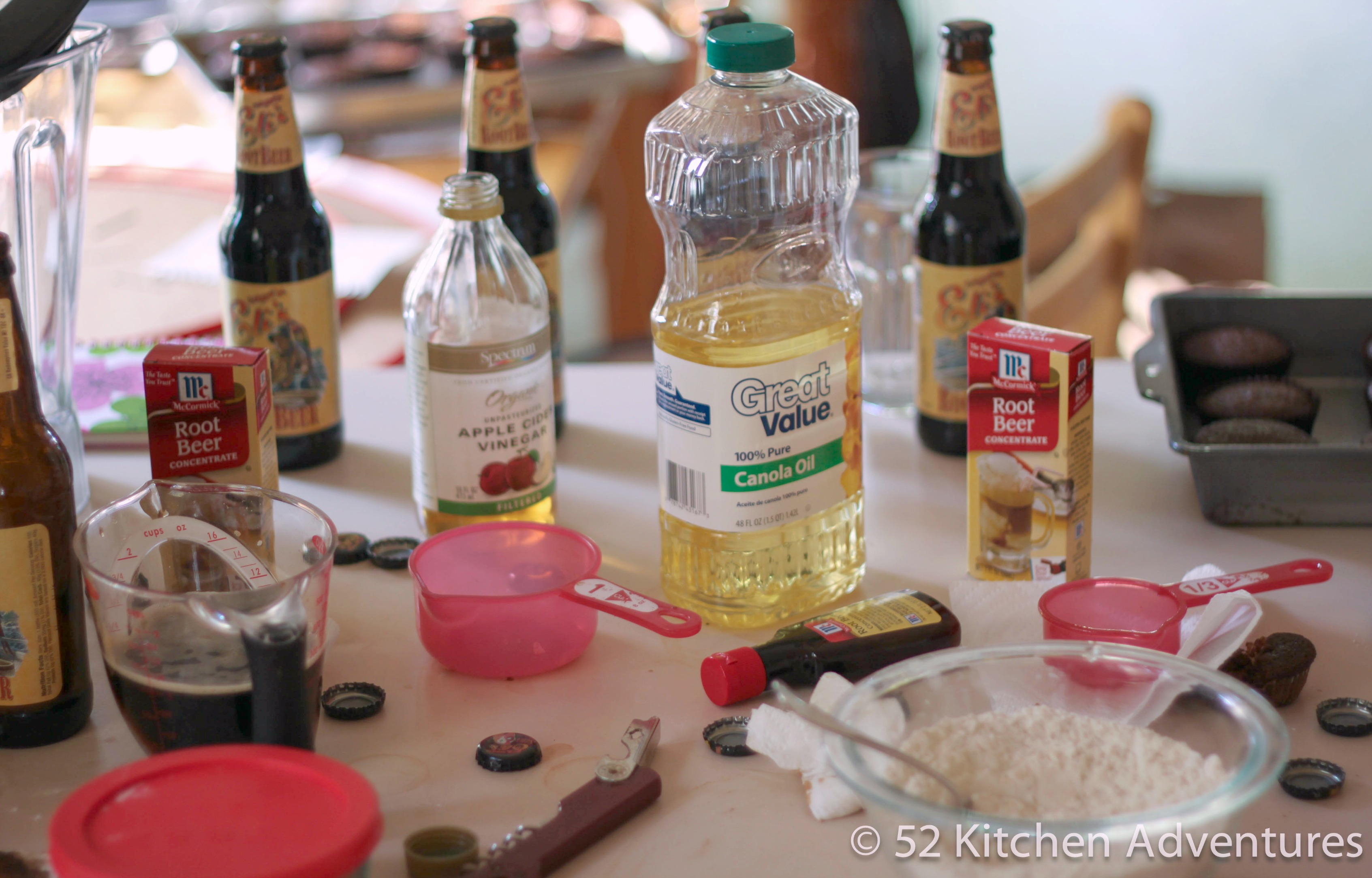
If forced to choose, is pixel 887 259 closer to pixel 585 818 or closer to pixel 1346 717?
pixel 1346 717

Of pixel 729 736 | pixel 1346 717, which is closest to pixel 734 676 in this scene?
pixel 729 736

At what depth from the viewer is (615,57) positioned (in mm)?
3172

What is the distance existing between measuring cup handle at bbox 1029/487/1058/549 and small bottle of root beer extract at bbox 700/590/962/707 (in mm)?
102

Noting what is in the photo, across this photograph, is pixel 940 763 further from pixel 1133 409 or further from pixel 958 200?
pixel 1133 409

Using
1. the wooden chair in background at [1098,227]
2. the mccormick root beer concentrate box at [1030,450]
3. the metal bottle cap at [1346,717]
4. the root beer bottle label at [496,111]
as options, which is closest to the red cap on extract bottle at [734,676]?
the mccormick root beer concentrate box at [1030,450]

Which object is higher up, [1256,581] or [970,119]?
[970,119]

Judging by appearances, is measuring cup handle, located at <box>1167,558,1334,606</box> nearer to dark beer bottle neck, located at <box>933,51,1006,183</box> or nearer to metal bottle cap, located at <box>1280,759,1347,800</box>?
metal bottle cap, located at <box>1280,759,1347,800</box>

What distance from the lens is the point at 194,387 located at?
874 mm

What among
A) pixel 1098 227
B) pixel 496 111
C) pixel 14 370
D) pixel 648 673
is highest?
pixel 496 111

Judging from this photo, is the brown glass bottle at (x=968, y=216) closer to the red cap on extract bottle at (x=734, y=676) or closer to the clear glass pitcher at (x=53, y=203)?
the red cap on extract bottle at (x=734, y=676)

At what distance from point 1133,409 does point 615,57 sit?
217 centimetres

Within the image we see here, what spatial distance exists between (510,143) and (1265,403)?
670 millimetres

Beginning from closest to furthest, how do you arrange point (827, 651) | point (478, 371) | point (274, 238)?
1. point (827, 651)
2. point (478, 371)
3. point (274, 238)

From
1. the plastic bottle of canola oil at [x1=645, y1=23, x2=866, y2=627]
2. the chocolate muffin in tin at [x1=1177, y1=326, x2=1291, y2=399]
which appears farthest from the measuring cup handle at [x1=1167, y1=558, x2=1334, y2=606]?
the chocolate muffin in tin at [x1=1177, y1=326, x2=1291, y2=399]
